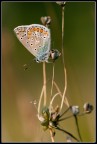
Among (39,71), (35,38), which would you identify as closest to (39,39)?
(35,38)

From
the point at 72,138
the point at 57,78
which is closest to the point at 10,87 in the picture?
the point at 57,78

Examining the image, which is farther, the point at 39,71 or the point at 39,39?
the point at 39,71

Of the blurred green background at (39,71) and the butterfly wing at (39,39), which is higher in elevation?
the butterfly wing at (39,39)

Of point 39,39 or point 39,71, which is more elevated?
point 39,39

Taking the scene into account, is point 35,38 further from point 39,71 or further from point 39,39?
point 39,71

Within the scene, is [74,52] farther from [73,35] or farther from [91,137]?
[91,137]

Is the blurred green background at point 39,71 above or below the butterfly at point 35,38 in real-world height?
below
